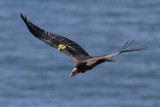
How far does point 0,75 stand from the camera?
4800 cm

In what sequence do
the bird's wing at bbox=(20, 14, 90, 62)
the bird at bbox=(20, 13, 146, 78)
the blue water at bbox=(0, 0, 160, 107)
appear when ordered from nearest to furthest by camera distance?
the bird at bbox=(20, 13, 146, 78) → the bird's wing at bbox=(20, 14, 90, 62) → the blue water at bbox=(0, 0, 160, 107)

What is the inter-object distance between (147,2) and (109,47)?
42.3 feet

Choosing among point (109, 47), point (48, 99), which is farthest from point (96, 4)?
point (48, 99)

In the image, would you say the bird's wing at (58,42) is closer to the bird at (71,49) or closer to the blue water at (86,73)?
the bird at (71,49)

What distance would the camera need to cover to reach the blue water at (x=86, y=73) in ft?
149

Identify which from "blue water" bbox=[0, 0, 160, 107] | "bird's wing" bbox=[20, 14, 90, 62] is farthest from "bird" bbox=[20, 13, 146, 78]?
"blue water" bbox=[0, 0, 160, 107]

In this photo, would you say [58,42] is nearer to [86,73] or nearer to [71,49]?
[71,49]

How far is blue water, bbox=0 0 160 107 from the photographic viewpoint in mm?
45312

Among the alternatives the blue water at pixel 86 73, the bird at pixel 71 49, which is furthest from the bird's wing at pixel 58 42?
the blue water at pixel 86 73

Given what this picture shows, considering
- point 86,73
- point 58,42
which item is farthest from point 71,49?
point 86,73

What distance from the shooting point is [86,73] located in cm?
4778

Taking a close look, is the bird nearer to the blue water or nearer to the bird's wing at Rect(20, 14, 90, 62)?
the bird's wing at Rect(20, 14, 90, 62)

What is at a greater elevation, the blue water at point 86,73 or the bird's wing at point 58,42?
the blue water at point 86,73

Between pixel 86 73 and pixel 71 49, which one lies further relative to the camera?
pixel 86 73
